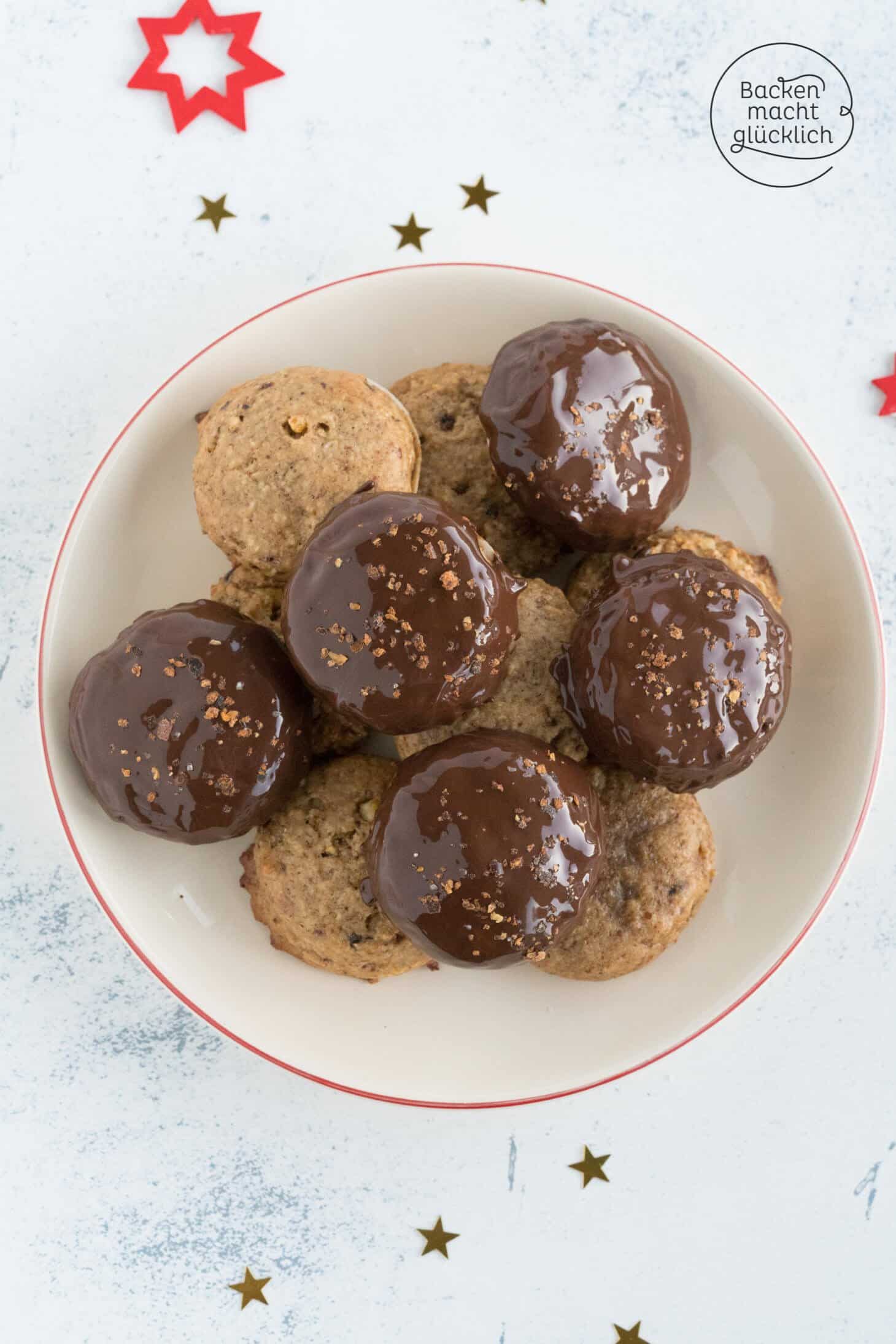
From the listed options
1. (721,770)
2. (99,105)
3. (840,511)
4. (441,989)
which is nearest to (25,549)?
(99,105)

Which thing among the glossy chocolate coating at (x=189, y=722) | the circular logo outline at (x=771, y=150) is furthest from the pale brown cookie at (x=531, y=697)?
the circular logo outline at (x=771, y=150)

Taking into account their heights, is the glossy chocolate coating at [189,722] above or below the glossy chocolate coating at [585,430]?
below

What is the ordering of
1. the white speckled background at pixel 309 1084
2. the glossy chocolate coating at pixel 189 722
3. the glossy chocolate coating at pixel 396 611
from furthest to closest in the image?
the white speckled background at pixel 309 1084 → the glossy chocolate coating at pixel 189 722 → the glossy chocolate coating at pixel 396 611

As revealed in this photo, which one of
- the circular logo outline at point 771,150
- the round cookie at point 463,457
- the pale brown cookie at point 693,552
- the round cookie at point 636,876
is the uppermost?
the circular logo outline at point 771,150

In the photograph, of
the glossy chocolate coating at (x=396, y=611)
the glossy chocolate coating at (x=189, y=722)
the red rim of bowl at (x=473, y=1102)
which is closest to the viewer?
the glossy chocolate coating at (x=396, y=611)

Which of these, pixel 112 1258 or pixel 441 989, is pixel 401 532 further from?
pixel 112 1258

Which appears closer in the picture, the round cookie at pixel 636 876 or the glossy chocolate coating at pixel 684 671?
the glossy chocolate coating at pixel 684 671

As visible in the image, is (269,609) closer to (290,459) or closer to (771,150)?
(290,459)

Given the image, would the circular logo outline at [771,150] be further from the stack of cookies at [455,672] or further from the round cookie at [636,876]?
the round cookie at [636,876]

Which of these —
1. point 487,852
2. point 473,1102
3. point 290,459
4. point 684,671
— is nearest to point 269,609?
point 290,459

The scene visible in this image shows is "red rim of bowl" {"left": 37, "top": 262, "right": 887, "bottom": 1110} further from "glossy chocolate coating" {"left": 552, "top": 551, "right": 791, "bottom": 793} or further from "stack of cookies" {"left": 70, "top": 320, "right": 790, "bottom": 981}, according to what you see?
"glossy chocolate coating" {"left": 552, "top": 551, "right": 791, "bottom": 793}
